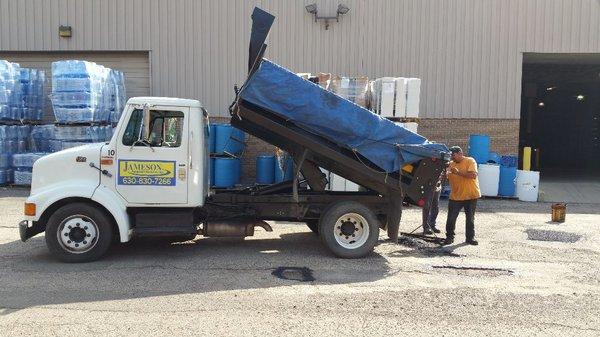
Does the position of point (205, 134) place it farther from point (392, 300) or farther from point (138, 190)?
point (392, 300)

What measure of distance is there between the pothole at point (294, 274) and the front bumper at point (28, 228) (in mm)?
3516

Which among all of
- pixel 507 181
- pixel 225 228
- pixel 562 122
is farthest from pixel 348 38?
pixel 562 122

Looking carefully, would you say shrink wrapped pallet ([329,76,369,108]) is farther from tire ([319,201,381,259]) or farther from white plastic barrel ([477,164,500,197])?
tire ([319,201,381,259])


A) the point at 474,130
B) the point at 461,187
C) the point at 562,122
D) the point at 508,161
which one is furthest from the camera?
the point at 562,122

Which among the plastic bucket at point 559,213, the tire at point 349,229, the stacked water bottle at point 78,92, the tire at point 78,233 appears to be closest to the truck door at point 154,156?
the tire at point 78,233

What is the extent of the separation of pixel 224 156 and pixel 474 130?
27.0ft

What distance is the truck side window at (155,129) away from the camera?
746 centimetres

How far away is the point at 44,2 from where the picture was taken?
1778cm

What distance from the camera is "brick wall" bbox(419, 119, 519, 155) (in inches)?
672

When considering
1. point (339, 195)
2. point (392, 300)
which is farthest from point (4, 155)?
point (392, 300)

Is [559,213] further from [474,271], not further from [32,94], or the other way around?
[32,94]

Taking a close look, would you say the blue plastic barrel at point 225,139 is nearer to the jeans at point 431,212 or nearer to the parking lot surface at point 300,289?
the parking lot surface at point 300,289

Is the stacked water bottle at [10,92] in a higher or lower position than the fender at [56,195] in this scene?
higher

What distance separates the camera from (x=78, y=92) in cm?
1459
